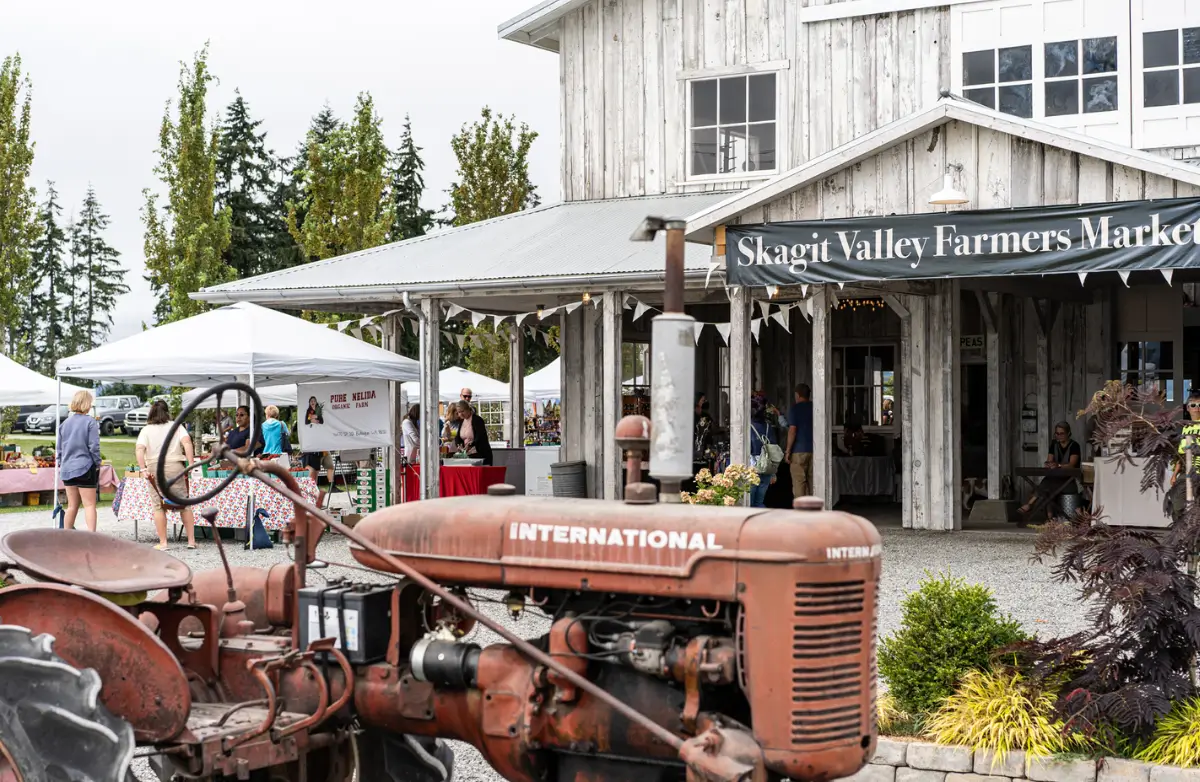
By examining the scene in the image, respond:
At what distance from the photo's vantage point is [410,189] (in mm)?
51625

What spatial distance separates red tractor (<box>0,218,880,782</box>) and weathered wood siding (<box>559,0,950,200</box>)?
507 inches

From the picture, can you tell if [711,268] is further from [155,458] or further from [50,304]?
[50,304]

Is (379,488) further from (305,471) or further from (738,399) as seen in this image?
(738,399)

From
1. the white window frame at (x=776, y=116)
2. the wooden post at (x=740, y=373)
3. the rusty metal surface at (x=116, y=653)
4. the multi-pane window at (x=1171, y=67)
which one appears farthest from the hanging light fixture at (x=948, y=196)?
the rusty metal surface at (x=116, y=653)

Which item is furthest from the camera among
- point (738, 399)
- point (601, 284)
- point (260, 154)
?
point (260, 154)

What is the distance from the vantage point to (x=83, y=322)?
77.2 m

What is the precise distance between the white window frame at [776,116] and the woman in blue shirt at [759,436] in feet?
9.15

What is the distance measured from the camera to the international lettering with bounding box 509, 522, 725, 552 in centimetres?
415

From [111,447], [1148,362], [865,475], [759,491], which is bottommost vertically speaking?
[111,447]

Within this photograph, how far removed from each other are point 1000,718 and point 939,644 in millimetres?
525

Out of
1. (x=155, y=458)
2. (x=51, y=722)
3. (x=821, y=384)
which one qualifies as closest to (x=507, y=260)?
(x=821, y=384)

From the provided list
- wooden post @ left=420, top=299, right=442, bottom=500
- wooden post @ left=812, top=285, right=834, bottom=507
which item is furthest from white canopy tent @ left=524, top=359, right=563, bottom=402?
wooden post @ left=812, top=285, right=834, bottom=507

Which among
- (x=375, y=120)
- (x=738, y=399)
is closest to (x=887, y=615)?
(x=738, y=399)

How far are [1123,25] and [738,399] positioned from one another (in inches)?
238
